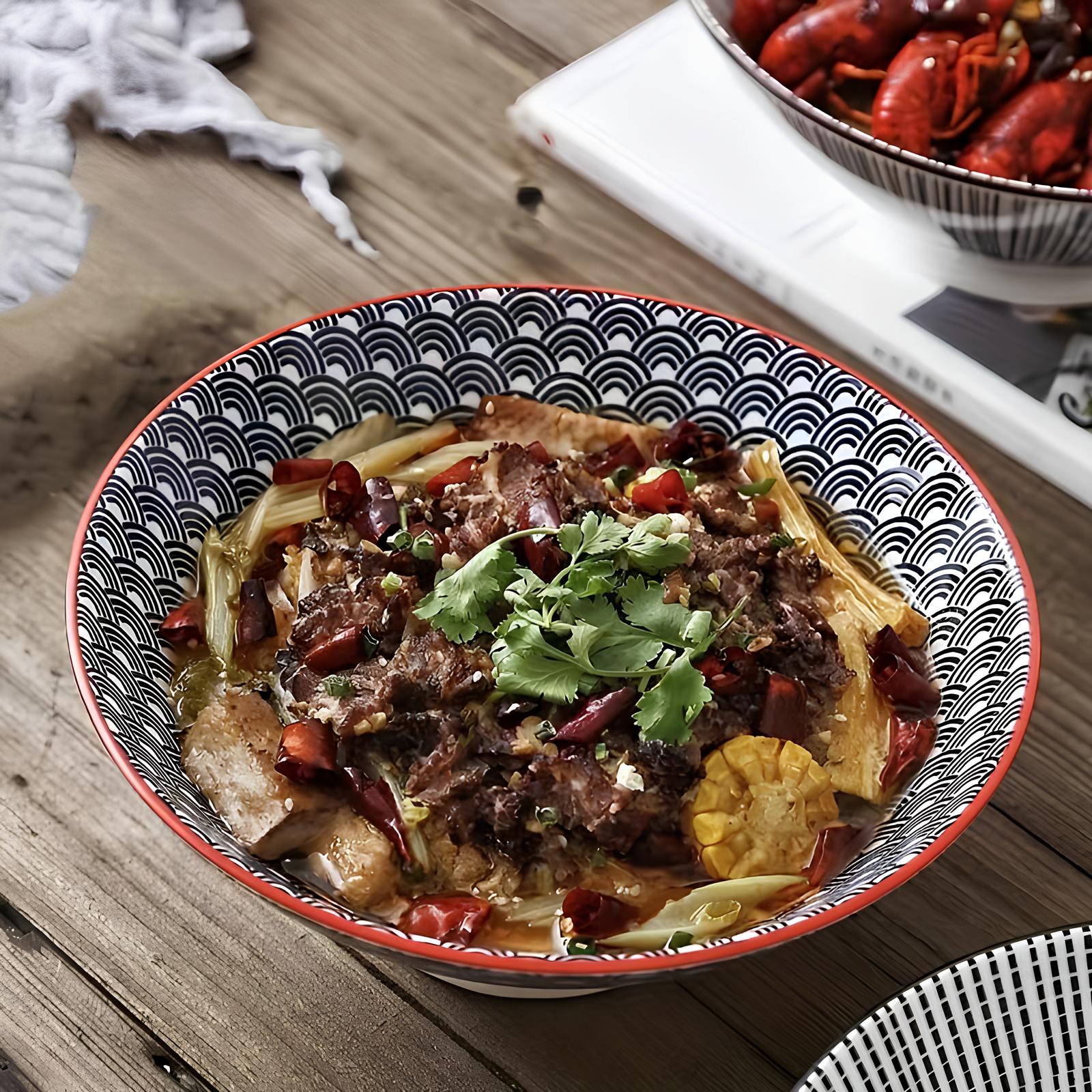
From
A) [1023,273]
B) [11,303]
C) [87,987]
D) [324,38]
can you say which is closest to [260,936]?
[87,987]

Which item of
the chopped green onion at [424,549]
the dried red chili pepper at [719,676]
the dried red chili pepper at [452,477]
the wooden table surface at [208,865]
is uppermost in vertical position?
the dried red chili pepper at [719,676]

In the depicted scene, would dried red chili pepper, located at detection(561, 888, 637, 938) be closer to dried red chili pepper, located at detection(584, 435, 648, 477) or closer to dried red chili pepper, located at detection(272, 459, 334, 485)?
dried red chili pepper, located at detection(584, 435, 648, 477)

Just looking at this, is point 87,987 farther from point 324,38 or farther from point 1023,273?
point 324,38

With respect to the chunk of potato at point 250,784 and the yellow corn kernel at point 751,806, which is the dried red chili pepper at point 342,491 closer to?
the chunk of potato at point 250,784

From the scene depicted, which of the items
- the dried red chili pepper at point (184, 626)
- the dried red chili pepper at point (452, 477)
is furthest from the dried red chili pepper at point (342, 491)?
the dried red chili pepper at point (184, 626)

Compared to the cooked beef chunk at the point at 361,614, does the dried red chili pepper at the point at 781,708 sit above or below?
above

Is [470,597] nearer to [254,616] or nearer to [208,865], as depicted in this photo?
[254,616]
